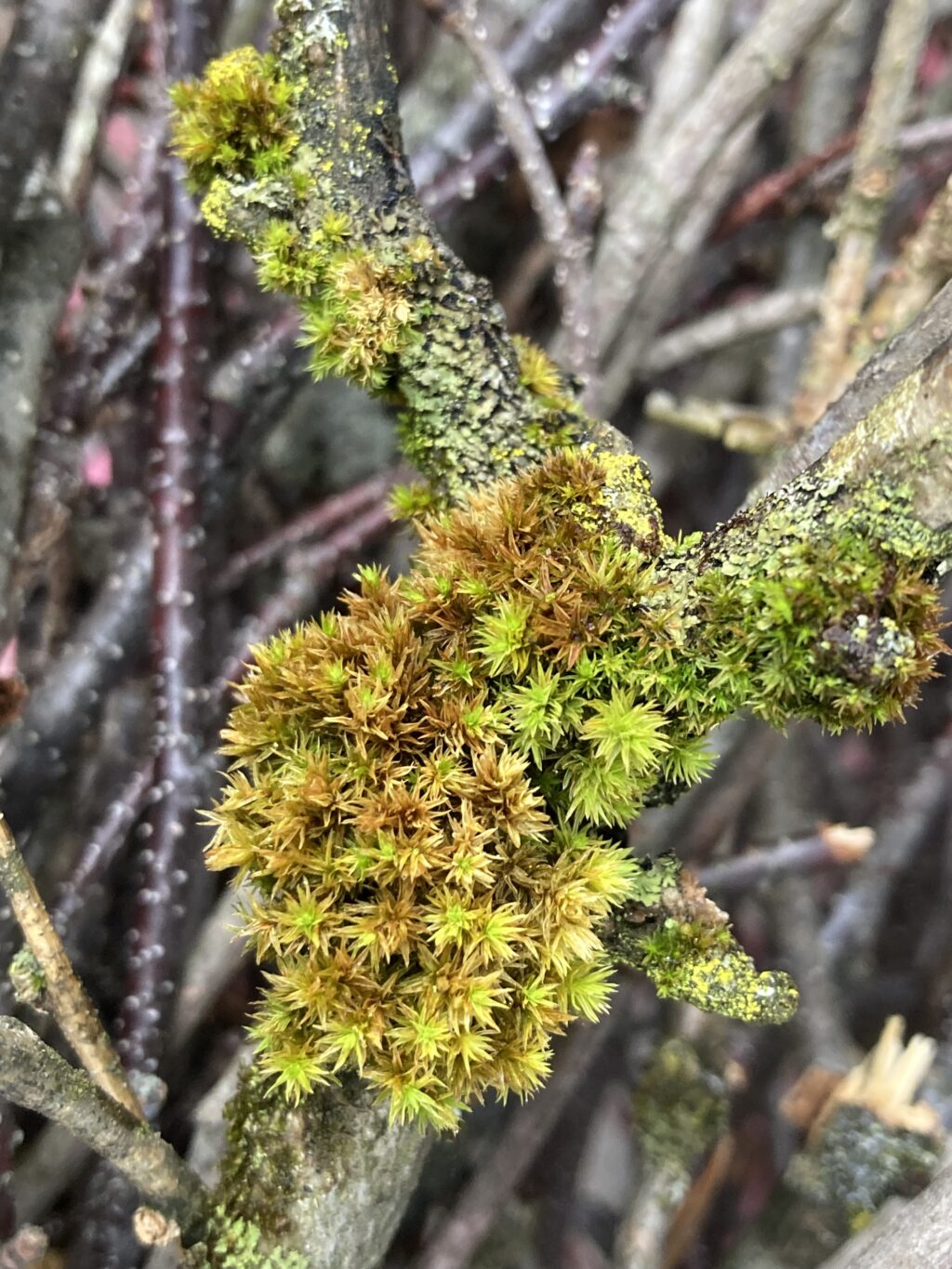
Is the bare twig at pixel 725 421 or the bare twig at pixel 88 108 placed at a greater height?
the bare twig at pixel 725 421

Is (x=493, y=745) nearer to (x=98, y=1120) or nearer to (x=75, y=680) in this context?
(x=98, y=1120)

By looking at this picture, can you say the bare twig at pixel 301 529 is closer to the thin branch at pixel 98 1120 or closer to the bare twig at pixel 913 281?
the bare twig at pixel 913 281

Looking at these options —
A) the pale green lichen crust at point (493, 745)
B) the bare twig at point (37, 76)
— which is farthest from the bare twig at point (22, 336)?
Answer: the pale green lichen crust at point (493, 745)

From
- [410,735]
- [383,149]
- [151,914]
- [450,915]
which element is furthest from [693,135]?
[151,914]

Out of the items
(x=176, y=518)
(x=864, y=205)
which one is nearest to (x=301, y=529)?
(x=176, y=518)

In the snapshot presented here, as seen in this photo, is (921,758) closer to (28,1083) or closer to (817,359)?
(817,359)

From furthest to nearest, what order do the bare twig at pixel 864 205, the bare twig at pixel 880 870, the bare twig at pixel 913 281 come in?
the bare twig at pixel 880 870 → the bare twig at pixel 864 205 → the bare twig at pixel 913 281
